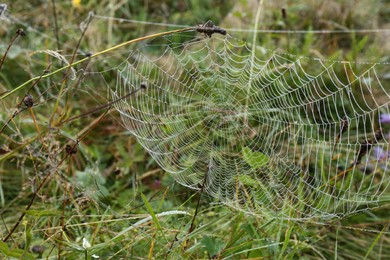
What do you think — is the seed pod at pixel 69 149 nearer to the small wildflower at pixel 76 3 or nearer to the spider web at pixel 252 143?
the spider web at pixel 252 143

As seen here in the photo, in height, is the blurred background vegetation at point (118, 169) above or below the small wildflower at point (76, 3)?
below

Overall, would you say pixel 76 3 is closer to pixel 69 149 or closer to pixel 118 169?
pixel 118 169

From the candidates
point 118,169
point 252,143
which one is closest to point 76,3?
point 252,143

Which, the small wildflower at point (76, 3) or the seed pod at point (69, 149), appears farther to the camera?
the small wildflower at point (76, 3)

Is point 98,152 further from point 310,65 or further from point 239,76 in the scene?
point 310,65

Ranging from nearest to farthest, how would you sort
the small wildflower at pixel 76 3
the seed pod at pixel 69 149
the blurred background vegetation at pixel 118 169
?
1. the seed pod at pixel 69 149
2. the blurred background vegetation at pixel 118 169
3. the small wildflower at pixel 76 3

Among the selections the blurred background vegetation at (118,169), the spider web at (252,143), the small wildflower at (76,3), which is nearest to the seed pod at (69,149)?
the blurred background vegetation at (118,169)

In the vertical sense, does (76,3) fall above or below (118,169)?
above

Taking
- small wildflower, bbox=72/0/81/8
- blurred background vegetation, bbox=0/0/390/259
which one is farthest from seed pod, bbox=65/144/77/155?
small wildflower, bbox=72/0/81/8

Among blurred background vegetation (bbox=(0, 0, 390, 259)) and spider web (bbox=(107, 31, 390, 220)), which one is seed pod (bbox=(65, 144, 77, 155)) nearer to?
blurred background vegetation (bbox=(0, 0, 390, 259))
